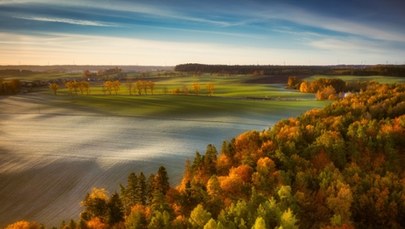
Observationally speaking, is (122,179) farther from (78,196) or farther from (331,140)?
(331,140)

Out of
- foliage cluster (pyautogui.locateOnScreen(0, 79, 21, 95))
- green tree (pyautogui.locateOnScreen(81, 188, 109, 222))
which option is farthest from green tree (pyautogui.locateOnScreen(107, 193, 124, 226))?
foliage cluster (pyautogui.locateOnScreen(0, 79, 21, 95))

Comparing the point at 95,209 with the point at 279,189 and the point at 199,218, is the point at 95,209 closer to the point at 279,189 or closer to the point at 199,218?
the point at 199,218

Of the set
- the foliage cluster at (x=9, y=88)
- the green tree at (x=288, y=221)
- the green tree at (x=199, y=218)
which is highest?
the foliage cluster at (x=9, y=88)

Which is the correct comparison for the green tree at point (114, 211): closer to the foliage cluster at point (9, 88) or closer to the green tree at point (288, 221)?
the green tree at point (288, 221)

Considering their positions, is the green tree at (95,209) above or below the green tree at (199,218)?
below

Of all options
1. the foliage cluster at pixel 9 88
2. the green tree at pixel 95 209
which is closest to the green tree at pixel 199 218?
the green tree at pixel 95 209

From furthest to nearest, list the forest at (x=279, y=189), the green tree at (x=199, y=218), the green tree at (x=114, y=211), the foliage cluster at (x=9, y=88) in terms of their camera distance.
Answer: the foliage cluster at (x=9, y=88) → the green tree at (x=114, y=211) → the forest at (x=279, y=189) → the green tree at (x=199, y=218)

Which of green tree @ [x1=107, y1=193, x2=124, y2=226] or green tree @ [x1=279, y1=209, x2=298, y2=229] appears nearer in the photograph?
green tree @ [x1=279, y1=209, x2=298, y2=229]

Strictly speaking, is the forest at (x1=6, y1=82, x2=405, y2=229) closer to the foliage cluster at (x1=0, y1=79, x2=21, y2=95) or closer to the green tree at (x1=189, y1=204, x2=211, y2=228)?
the green tree at (x1=189, y1=204, x2=211, y2=228)

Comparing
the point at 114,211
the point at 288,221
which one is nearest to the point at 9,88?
the point at 114,211
